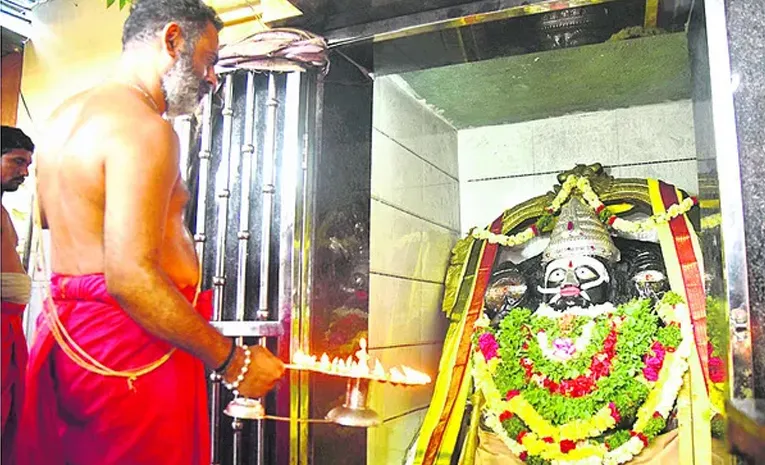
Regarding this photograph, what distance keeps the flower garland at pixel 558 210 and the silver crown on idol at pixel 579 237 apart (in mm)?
62

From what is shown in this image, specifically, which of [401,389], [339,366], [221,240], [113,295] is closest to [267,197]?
[221,240]

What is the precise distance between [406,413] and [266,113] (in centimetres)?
155

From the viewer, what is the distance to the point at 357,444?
7.21 feet

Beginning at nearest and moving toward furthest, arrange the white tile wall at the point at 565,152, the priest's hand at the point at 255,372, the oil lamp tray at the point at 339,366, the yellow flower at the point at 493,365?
the priest's hand at the point at 255,372 → the oil lamp tray at the point at 339,366 → the yellow flower at the point at 493,365 → the white tile wall at the point at 565,152

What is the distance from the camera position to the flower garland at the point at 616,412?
2527 millimetres

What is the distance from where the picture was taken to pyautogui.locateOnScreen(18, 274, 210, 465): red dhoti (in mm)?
1283

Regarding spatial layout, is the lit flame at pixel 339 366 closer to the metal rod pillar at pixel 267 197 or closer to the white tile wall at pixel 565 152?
the metal rod pillar at pixel 267 197

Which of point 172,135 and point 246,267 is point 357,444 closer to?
point 246,267

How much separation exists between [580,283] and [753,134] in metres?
1.36

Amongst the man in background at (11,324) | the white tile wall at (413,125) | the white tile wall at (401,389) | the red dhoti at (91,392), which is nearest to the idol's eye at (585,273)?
the white tile wall at (401,389)

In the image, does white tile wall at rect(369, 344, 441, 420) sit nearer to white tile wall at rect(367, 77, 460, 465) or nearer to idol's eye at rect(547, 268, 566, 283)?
white tile wall at rect(367, 77, 460, 465)

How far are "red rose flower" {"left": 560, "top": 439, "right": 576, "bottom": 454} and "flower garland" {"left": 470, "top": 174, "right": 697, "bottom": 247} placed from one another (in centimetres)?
103

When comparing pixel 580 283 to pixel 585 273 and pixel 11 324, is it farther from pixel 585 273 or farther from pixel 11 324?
pixel 11 324

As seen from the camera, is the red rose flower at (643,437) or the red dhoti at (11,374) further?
the red rose flower at (643,437)
